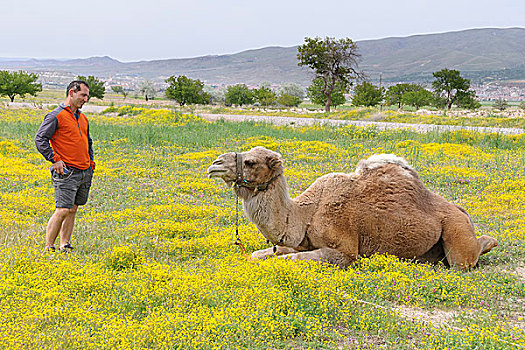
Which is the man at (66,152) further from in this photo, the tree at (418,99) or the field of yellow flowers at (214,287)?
the tree at (418,99)

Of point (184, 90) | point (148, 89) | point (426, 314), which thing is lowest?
point (426, 314)

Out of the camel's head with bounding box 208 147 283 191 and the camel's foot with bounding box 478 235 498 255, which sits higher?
the camel's head with bounding box 208 147 283 191

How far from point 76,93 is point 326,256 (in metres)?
4.19

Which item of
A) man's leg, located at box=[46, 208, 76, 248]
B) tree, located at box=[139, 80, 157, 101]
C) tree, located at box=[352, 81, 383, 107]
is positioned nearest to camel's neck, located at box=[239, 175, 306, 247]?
man's leg, located at box=[46, 208, 76, 248]

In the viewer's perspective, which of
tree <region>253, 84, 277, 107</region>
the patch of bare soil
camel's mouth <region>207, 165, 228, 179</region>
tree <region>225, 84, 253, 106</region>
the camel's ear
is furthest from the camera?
tree <region>225, 84, 253, 106</region>

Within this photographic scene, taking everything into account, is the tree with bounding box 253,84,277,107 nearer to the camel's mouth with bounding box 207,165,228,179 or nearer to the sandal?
the sandal

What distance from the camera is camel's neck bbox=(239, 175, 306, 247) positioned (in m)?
6.19

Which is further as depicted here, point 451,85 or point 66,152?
point 451,85

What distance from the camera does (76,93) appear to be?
6727 mm

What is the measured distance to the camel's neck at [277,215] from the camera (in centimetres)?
619

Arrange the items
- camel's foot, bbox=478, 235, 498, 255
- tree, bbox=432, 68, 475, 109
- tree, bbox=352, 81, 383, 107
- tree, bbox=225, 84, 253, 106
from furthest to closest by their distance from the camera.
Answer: tree, bbox=225, 84, 253, 106 → tree, bbox=352, 81, 383, 107 → tree, bbox=432, 68, 475, 109 → camel's foot, bbox=478, 235, 498, 255

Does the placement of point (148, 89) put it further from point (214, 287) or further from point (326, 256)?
point (214, 287)

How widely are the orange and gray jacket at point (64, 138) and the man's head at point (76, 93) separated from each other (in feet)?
0.38

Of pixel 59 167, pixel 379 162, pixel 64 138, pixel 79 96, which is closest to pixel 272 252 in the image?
pixel 379 162
